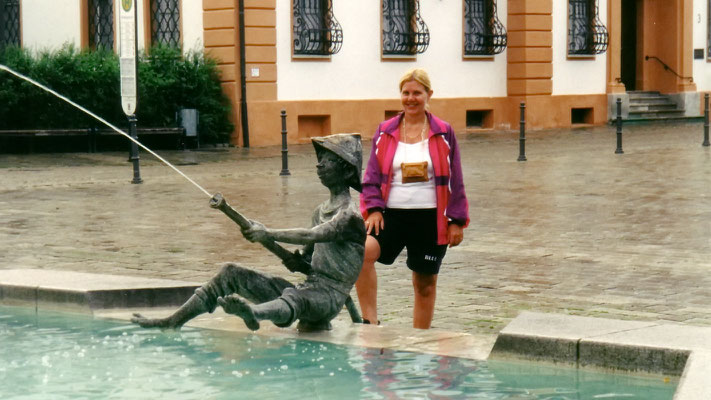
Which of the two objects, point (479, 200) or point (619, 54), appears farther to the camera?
point (619, 54)

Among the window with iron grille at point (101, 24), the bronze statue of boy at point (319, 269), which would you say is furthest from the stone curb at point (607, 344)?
the window with iron grille at point (101, 24)

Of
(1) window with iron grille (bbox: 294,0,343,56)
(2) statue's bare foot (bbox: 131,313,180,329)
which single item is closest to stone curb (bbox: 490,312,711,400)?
(2) statue's bare foot (bbox: 131,313,180,329)

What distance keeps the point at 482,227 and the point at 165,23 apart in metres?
16.5

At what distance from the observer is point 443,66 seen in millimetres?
31109

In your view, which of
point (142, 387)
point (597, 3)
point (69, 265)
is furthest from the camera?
point (597, 3)

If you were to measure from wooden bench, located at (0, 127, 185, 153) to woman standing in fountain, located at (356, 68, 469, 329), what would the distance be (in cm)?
1820

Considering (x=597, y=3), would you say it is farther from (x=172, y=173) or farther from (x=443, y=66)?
(x=172, y=173)

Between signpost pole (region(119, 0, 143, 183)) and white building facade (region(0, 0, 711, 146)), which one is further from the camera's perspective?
white building facade (region(0, 0, 711, 146))

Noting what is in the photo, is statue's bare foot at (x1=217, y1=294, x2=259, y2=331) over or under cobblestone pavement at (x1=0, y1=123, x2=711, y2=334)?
over

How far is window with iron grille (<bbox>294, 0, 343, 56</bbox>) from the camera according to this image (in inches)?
1113

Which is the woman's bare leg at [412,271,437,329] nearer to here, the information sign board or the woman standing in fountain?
the woman standing in fountain

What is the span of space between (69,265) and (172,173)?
10.3m

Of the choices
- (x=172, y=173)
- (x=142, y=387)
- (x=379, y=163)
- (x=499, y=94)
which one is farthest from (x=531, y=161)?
(x=142, y=387)

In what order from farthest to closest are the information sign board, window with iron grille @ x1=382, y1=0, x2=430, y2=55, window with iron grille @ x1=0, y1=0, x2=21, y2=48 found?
1. window with iron grille @ x1=0, y1=0, x2=21, y2=48
2. window with iron grille @ x1=382, y1=0, x2=430, y2=55
3. the information sign board
